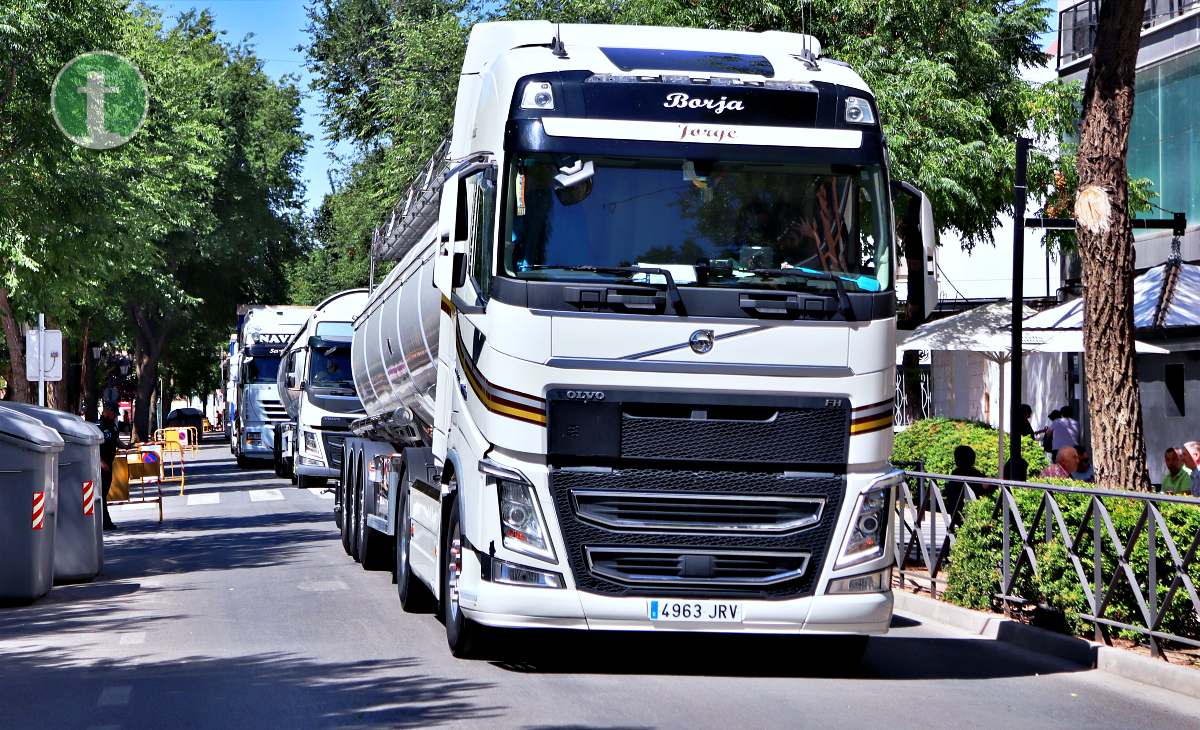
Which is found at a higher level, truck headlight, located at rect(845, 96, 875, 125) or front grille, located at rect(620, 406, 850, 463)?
truck headlight, located at rect(845, 96, 875, 125)

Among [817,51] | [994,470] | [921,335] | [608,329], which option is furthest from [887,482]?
[994,470]

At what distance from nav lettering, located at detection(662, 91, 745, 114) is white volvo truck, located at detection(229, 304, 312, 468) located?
33567 mm

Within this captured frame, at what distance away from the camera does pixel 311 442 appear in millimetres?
33156

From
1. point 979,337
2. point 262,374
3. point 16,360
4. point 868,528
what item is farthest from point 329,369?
point 868,528

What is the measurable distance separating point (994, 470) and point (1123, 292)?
346 inches

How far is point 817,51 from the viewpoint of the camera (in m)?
11.0

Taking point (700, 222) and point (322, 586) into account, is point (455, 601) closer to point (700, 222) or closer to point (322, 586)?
point (700, 222)

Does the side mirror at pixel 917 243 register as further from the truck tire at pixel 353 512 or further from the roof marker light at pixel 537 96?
the truck tire at pixel 353 512

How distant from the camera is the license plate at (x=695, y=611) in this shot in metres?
9.57

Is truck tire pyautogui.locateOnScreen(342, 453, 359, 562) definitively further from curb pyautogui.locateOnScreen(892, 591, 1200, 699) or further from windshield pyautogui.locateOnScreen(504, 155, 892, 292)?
windshield pyautogui.locateOnScreen(504, 155, 892, 292)

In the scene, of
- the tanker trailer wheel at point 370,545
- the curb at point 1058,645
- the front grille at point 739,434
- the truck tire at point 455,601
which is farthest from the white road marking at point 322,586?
the front grille at point 739,434

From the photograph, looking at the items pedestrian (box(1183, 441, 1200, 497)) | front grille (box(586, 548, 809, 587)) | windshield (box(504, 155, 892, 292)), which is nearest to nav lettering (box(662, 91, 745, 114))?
windshield (box(504, 155, 892, 292))

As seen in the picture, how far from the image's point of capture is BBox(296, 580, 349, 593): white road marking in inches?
615

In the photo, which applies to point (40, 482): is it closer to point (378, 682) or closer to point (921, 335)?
point (378, 682)
